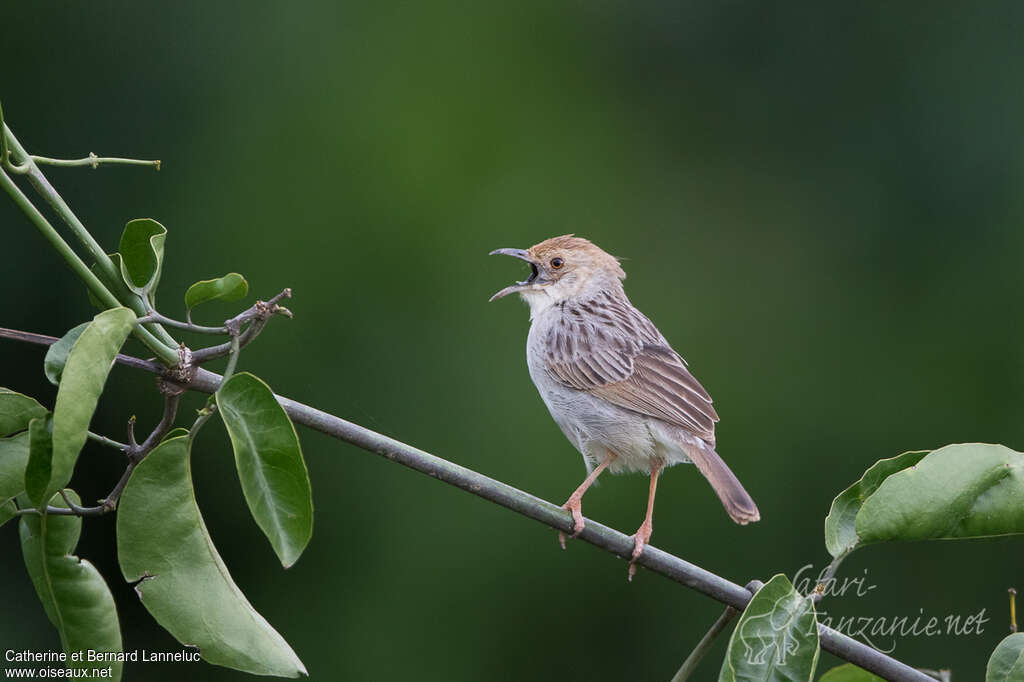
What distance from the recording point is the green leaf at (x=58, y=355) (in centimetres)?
189

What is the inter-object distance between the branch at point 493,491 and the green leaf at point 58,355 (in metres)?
0.03

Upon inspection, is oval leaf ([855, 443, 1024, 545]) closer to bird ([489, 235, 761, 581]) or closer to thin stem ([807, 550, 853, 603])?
thin stem ([807, 550, 853, 603])

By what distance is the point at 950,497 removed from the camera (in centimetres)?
207

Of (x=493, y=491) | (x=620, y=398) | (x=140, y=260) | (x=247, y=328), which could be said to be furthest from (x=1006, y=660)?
(x=620, y=398)

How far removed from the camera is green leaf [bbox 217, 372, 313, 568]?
1797mm

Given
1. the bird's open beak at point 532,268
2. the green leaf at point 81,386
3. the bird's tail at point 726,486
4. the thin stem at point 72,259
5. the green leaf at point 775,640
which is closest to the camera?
the green leaf at point 81,386

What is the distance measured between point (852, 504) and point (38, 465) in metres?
1.56

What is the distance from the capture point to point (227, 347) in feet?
6.47

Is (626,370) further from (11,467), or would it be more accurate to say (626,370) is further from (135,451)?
(11,467)

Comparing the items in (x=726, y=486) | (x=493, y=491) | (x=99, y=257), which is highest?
(x=726, y=486)

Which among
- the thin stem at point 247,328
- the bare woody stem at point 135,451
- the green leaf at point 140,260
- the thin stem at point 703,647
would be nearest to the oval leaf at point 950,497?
the thin stem at point 703,647

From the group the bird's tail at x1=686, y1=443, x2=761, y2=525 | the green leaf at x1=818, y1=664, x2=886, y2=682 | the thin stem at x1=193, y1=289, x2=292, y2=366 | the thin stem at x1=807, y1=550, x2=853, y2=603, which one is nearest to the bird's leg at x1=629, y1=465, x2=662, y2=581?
the bird's tail at x1=686, y1=443, x2=761, y2=525

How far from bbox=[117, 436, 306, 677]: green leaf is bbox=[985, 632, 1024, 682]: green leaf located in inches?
51.4

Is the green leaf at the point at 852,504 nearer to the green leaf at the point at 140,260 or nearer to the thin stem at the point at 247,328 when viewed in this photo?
the thin stem at the point at 247,328
